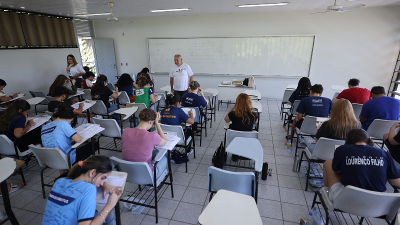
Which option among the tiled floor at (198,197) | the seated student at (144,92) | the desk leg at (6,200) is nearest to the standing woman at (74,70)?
the seated student at (144,92)

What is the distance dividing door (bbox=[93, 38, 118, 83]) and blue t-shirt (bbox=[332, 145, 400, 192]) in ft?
27.6

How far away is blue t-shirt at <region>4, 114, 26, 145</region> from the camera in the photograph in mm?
2686

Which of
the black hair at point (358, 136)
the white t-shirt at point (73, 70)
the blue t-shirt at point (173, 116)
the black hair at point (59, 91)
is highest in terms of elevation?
the white t-shirt at point (73, 70)

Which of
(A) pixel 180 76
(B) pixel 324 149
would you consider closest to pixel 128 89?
(A) pixel 180 76

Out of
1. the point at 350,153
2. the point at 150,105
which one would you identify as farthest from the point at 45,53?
the point at 350,153

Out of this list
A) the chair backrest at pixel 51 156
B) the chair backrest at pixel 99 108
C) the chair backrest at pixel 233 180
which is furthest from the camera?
the chair backrest at pixel 99 108

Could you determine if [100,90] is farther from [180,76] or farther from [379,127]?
[379,127]

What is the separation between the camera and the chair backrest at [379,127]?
9.87ft

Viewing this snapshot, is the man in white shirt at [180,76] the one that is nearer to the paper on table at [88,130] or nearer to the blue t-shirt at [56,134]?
the paper on table at [88,130]

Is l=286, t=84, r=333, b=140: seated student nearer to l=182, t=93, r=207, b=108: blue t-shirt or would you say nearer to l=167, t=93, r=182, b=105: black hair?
l=182, t=93, r=207, b=108: blue t-shirt

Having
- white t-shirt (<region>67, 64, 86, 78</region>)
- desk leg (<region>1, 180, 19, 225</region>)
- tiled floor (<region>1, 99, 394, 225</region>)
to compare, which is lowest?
tiled floor (<region>1, 99, 394, 225</region>)

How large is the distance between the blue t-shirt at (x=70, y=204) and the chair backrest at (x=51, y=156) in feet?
3.57

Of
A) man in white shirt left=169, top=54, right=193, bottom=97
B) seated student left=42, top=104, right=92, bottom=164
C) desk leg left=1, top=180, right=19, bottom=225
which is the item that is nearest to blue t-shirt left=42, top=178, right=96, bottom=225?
desk leg left=1, top=180, right=19, bottom=225

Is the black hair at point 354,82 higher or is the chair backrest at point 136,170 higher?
the black hair at point 354,82
